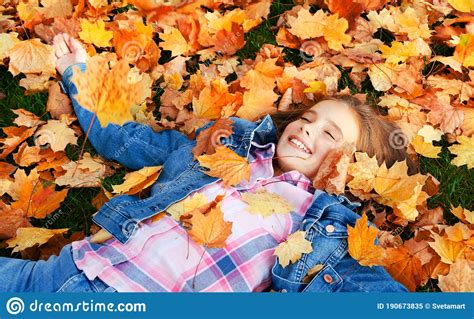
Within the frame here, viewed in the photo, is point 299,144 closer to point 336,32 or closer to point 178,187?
point 178,187

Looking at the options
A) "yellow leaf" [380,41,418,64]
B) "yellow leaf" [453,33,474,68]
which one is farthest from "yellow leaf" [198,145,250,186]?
"yellow leaf" [453,33,474,68]

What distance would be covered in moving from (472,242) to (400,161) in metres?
0.47

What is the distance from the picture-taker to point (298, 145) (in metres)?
2.51

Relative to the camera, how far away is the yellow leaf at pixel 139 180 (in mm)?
2494

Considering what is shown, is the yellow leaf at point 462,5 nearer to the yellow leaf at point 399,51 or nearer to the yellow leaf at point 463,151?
the yellow leaf at point 399,51

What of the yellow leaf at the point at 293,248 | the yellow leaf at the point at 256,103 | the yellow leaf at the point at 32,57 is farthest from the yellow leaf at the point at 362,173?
the yellow leaf at the point at 32,57

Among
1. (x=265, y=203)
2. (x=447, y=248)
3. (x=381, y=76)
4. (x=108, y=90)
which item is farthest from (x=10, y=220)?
(x=381, y=76)

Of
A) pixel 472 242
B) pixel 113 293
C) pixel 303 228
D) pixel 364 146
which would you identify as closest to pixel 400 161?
pixel 364 146

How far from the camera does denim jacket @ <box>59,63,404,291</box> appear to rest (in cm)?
225

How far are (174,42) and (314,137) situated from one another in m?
0.95

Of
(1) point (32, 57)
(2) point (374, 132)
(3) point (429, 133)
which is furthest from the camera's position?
(1) point (32, 57)

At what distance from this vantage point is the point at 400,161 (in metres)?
2.69

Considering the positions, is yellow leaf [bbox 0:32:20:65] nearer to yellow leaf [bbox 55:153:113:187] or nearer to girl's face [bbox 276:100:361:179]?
yellow leaf [bbox 55:153:113:187]

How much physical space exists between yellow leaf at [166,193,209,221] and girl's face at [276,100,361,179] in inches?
14.3
